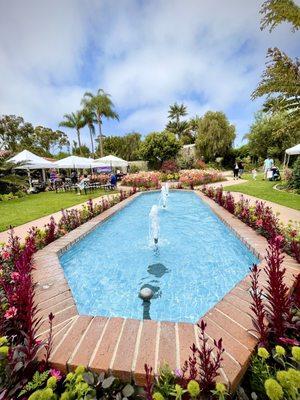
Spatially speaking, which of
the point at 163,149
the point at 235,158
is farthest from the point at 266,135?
the point at 163,149

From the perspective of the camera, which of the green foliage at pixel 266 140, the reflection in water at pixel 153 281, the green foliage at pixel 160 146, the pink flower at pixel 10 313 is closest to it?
the pink flower at pixel 10 313

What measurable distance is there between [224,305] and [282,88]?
986 cm

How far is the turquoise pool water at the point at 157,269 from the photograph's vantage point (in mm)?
4035

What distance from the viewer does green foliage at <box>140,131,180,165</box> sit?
3575 centimetres

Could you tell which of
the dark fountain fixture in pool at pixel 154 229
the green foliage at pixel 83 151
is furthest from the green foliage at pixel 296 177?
the green foliage at pixel 83 151

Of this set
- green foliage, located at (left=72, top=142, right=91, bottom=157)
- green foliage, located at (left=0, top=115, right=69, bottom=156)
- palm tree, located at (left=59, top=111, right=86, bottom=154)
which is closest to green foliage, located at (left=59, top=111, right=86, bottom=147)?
palm tree, located at (left=59, top=111, right=86, bottom=154)

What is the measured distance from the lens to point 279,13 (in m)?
8.93

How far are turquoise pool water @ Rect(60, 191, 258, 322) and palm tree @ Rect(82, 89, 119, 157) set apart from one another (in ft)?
103

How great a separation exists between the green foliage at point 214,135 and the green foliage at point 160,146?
4925mm

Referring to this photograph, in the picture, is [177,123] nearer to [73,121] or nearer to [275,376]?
[73,121]

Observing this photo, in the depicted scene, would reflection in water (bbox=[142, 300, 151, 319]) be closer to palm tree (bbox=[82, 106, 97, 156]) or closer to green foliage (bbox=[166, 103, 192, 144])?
palm tree (bbox=[82, 106, 97, 156])

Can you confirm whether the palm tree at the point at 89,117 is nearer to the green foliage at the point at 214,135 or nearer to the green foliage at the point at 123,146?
the green foliage at the point at 123,146

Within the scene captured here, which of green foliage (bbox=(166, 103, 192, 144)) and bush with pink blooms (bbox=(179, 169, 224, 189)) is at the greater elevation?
green foliage (bbox=(166, 103, 192, 144))

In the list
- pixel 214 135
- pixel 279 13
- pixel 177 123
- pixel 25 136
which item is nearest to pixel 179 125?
pixel 177 123
